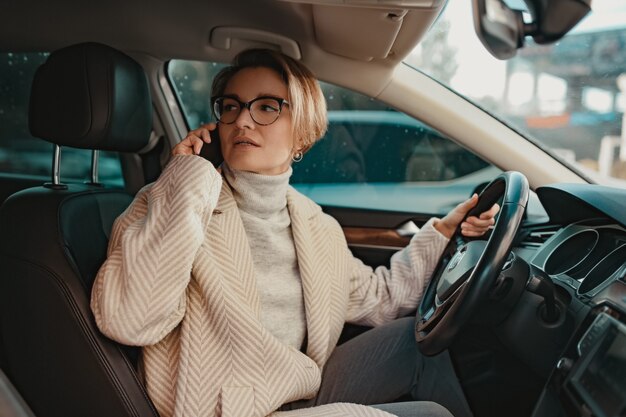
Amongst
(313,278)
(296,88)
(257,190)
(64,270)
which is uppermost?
(296,88)

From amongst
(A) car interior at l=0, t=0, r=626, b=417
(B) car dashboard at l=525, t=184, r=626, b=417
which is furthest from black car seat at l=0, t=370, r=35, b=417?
(B) car dashboard at l=525, t=184, r=626, b=417

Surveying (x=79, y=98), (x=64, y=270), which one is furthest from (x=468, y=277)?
(x=79, y=98)

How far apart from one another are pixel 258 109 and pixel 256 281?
1.40 feet

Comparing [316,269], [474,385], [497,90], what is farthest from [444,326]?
[497,90]

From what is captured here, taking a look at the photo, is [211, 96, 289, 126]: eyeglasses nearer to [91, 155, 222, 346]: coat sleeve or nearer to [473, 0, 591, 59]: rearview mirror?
[91, 155, 222, 346]: coat sleeve

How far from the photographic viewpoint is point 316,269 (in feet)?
5.68

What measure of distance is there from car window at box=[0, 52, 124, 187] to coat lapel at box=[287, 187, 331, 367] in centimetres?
116

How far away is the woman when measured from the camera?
1.37m

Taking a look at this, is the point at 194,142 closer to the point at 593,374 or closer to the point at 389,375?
the point at 389,375

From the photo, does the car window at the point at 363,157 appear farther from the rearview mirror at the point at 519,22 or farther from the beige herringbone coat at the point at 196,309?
the rearview mirror at the point at 519,22

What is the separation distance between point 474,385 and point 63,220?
1.23 metres

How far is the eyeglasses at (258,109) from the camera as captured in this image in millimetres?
1649

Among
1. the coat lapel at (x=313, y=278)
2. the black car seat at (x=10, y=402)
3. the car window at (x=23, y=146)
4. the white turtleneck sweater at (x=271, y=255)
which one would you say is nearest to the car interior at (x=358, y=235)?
the black car seat at (x=10, y=402)

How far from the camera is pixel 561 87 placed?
132 inches
